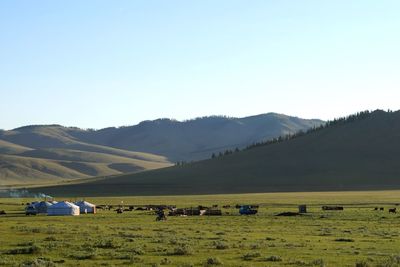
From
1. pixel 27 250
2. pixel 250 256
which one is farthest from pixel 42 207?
pixel 250 256

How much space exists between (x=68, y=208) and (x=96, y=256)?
45.0 metres

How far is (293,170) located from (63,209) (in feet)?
333

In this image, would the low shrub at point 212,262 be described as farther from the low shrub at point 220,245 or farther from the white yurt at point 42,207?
the white yurt at point 42,207

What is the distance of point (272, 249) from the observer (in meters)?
33.0

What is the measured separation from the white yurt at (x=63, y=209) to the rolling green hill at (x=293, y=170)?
75.9m

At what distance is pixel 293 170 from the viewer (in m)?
170

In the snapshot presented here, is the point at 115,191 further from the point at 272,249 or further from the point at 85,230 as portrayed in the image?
the point at 272,249

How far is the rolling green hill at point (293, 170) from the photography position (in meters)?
155

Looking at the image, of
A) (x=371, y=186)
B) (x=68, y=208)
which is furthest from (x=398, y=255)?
(x=371, y=186)

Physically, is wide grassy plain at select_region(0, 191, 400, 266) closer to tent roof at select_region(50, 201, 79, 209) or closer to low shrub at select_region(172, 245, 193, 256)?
low shrub at select_region(172, 245, 193, 256)

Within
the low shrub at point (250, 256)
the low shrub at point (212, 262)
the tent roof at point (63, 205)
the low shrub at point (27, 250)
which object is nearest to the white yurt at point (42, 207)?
the tent roof at point (63, 205)

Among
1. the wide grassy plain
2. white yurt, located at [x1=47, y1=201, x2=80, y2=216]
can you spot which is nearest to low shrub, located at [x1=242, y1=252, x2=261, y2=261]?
the wide grassy plain

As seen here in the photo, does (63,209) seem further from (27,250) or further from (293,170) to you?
(293,170)

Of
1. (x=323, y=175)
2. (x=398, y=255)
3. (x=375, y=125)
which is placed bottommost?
(x=398, y=255)
